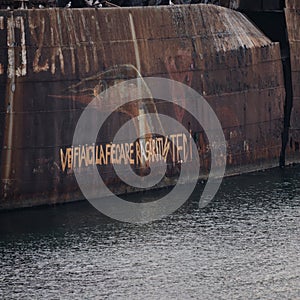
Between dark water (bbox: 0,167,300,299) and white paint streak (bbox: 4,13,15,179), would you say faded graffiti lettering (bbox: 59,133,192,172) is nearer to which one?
dark water (bbox: 0,167,300,299)

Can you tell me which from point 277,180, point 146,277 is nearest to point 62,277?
point 146,277

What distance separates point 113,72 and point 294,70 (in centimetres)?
746

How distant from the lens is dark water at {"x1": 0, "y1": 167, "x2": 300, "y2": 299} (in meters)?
26.7

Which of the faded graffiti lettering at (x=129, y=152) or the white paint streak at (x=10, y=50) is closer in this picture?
the white paint streak at (x=10, y=50)

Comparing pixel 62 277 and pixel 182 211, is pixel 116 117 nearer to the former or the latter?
pixel 182 211

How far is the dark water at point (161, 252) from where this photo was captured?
2669 centimetres

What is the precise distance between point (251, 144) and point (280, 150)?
1.43 meters

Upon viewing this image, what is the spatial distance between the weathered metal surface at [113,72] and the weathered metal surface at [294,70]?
1.62 ft

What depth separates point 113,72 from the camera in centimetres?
3378

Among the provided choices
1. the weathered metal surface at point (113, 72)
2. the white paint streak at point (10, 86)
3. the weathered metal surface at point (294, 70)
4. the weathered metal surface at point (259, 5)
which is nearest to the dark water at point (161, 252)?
the weathered metal surface at point (113, 72)

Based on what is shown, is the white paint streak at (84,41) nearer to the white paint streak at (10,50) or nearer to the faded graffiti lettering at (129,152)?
the faded graffiti lettering at (129,152)

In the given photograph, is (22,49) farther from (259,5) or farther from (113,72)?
(259,5)

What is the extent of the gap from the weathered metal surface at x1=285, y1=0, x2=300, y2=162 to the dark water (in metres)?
4.71

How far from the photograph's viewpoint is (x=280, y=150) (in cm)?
3881
